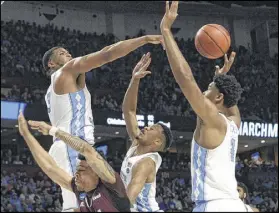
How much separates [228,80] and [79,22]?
82.7 ft

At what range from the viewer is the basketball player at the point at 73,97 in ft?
17.3

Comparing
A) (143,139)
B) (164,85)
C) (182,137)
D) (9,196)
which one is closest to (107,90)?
(164,85)

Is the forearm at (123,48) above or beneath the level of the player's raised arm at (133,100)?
above

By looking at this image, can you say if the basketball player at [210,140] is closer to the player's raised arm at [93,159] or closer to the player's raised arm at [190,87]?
the player's raised arm at [190,87]

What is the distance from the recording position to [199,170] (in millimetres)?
4230

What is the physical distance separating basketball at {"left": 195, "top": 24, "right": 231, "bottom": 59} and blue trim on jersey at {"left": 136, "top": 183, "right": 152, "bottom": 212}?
1399 mm

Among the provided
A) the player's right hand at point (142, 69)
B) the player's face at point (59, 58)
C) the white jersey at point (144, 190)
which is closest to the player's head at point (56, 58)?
the player's face at point (59, 58)

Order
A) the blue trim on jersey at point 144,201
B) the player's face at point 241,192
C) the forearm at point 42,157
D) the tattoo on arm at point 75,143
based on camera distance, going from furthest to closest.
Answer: the player's face at point 241,192
the blue trim on jersey at point 144,201
the tattoo on arm at point 75,143
the forearm at point 42,157

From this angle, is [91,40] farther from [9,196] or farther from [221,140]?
[221,140]

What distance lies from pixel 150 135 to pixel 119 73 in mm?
20330

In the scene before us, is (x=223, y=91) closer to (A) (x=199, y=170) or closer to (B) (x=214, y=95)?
(B) (x=214, y=95)

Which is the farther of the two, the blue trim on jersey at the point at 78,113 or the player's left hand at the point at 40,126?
the blue trim on jersey at the point at 78,113

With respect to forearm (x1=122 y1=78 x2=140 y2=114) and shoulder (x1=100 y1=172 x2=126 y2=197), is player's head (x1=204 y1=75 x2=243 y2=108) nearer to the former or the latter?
shoulder (x1=100 y1=172 x2=126 y2=197)

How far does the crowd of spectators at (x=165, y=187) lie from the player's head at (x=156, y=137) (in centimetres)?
1141
